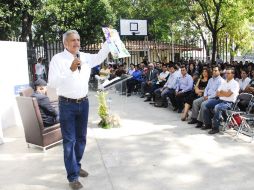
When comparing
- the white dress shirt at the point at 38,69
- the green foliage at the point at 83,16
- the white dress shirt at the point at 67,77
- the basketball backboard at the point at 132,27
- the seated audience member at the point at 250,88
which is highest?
the green foliage at the point at 83,16

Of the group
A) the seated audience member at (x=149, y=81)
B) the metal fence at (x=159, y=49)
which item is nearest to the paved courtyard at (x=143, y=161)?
the seated audience member at (x=149, y=81)

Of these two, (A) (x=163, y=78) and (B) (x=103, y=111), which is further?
(A) (x=163, y=78)

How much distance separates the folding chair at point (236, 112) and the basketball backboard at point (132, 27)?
13163 millimetres

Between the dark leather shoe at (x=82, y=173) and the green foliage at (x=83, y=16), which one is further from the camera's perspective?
the green foliage at (x=83, y=16)

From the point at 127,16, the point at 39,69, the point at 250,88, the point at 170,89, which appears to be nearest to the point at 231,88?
the point at 250,88

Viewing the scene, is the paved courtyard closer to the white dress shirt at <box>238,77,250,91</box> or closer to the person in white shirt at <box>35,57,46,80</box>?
the white dress shirt at <box>238,77,250,91</box>

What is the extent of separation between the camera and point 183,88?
9.73 metres

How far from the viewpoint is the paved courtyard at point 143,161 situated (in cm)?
461

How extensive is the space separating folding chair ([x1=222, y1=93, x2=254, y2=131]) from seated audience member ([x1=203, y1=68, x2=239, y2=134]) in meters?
0.15

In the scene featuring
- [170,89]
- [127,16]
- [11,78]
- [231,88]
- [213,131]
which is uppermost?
[127,16]

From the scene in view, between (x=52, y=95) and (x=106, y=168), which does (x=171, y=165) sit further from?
(x=52, y=95)

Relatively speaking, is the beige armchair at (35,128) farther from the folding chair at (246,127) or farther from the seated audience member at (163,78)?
the seated audience member at (163,78)

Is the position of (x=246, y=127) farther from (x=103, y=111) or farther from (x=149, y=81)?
(x=149, y=81)

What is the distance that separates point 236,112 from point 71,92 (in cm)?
378
